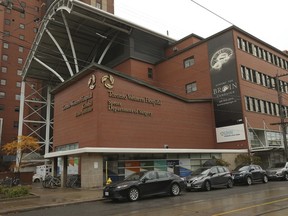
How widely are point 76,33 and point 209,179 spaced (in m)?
32.2

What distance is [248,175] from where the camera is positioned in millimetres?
23422

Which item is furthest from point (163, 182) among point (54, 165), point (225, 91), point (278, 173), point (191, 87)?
point (191, 87)

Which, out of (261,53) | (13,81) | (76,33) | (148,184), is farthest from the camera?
(13,81)

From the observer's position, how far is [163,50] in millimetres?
48625

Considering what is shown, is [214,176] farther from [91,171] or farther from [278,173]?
[278,173]

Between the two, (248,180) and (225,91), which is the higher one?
(225,91)

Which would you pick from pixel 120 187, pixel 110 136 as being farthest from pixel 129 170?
pixel 120 187

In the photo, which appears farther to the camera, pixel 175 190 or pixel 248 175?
pixel 248 175

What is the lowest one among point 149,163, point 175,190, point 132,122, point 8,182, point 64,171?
point 175,190

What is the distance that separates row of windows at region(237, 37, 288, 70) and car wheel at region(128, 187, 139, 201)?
28.3m

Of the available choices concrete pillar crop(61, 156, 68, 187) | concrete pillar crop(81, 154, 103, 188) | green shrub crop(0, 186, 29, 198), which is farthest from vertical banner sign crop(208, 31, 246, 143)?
green shrub crop(0, 186, 29, 198)

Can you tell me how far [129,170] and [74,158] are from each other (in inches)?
202

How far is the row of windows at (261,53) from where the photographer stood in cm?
3931

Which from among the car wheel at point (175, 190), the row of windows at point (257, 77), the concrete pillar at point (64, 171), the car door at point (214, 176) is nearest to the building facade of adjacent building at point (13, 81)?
the row of windows at point (257, 77)
